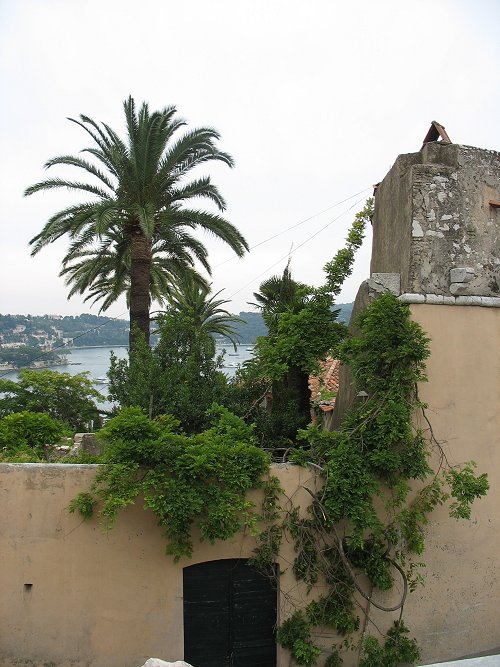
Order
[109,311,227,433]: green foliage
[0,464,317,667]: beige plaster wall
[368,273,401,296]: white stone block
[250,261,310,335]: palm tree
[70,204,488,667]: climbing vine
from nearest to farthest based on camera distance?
[70,204,488,667]: climbing vine, [0,464,317,667]: beige plaster wall, [368,273,401,296]: white stone block, [109,311,227,433]: green foliage, [250,261,310,335]: palm tree

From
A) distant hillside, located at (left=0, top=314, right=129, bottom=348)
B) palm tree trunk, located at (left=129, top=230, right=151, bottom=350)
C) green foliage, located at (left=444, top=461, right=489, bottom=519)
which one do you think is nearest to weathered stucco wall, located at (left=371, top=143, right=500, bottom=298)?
green foliage, located at (left=444, top=461, right=489, bottom=519)

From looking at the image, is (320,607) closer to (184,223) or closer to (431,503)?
(431,503)

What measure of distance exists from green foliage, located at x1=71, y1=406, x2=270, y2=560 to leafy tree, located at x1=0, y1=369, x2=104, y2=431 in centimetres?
1421

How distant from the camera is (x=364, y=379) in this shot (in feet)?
22.3

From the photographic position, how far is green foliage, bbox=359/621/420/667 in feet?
21.4

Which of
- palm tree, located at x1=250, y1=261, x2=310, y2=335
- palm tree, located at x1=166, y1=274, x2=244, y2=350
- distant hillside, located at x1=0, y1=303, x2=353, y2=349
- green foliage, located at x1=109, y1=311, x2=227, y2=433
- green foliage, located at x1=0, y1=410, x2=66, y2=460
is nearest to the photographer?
green foliage, located at x1=0, y1=410, x2=66, y2=460

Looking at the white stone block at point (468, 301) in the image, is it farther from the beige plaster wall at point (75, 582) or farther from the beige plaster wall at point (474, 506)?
the beige plaster wall at point (75, 582)

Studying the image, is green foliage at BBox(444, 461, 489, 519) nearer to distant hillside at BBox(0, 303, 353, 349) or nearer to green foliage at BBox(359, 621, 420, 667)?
green foliage at BBox(359, 621, 420, 667)

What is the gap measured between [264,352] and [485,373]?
3020 mm

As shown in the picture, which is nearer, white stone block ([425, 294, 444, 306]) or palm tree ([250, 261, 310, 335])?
white stone block ([425, 294, 444, 306])

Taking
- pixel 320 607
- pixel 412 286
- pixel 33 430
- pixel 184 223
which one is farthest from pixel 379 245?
pixel 184 223

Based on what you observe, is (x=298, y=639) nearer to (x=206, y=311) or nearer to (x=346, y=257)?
(x=346, y=257)

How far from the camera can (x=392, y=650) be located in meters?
6.61

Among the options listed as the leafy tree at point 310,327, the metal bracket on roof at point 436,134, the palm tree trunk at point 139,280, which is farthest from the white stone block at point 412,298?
the palm tree trunk at point 139,280
